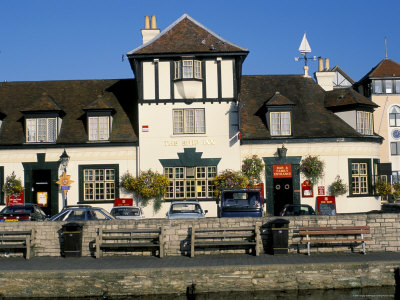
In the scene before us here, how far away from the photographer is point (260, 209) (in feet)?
68.0

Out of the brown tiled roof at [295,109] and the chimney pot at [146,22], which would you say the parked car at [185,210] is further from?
the chimney pot at [146,22]

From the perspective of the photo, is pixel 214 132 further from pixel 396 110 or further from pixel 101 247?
pixel 396 110

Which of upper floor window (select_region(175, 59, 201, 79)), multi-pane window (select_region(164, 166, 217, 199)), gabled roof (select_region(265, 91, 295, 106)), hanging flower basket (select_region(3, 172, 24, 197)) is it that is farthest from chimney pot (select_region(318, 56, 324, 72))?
hanging flower basket (select_region(3, 172, 24, 197))

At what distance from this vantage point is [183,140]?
27.8 meters

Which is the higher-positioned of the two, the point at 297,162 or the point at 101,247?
the point at 297,162

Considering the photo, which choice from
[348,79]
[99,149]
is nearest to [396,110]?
[348,79]

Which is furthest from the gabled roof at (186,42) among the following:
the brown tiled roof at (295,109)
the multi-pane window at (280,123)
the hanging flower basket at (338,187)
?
the hanging flower basket at (338,187)

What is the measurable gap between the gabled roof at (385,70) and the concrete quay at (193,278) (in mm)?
36160

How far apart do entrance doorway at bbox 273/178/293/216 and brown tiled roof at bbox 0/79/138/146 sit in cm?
796

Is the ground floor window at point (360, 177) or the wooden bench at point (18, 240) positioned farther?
the ground floor window at point (360, 177)

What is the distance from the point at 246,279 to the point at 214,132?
1445 cm

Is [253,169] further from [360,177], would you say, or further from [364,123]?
[364,123]

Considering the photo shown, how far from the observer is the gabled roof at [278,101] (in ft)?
94.3

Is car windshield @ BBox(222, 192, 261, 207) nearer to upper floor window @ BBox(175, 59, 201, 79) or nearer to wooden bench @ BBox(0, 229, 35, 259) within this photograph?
wooden bench @ BBox(0, 229, 35, 259)
